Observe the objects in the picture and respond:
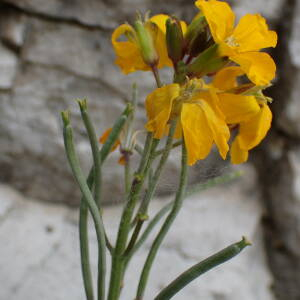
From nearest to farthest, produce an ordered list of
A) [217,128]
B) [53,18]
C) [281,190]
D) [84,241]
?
[217,128], [84,241], [53,18], [281,190]

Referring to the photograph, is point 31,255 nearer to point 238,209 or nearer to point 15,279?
point 15,279

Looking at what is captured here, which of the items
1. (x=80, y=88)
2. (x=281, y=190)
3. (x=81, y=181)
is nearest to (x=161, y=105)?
(x=81, y=181)

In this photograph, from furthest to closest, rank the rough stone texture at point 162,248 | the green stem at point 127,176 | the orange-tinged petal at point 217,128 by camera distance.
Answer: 1. the rough stone texture at point 162,248
2. the green stem at point 127,176
3. the orange-tinged petal at point 217,128

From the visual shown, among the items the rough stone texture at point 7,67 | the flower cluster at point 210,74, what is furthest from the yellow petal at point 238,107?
the rough stone texture at point 7,67

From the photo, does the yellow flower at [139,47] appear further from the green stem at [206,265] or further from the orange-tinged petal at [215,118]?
the green stem at [206,265]

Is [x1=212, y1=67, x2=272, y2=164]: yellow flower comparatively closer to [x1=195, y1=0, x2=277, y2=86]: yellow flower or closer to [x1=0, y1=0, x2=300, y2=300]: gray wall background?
[x1=195, y1=0, x2=277, y2=86]: yellow flower

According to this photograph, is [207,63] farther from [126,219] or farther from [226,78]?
[126,219]

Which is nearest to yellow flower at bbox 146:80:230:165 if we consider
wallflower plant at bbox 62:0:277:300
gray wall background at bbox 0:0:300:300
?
wallflower plant at bbox 62:0:277:300
